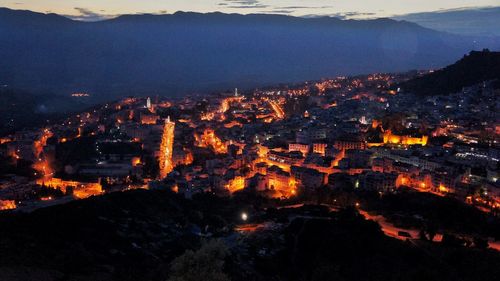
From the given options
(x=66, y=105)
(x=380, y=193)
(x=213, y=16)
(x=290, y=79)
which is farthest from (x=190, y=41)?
(x=380, y=193)

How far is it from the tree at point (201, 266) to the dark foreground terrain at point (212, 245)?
0.18 meters

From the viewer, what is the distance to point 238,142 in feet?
116

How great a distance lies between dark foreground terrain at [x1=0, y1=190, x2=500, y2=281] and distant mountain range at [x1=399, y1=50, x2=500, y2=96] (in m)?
30.3

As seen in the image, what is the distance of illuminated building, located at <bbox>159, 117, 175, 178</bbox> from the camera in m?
31.5

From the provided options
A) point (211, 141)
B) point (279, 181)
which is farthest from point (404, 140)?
point (211, 141)

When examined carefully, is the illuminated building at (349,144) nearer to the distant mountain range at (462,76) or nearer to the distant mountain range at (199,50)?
the distant mountain range at (462,76)

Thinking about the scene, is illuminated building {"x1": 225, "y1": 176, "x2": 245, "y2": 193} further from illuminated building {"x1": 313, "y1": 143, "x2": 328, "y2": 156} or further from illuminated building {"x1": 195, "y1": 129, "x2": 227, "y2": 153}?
illuminated building {"x1": 195, "y1": 129, "x2": 227, "y2": 153}

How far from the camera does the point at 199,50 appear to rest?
495 feet

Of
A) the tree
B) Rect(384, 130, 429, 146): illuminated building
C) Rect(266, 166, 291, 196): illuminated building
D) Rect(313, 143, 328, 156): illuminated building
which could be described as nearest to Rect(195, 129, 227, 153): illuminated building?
Rect(313, 143, 328, 156): illuminated building

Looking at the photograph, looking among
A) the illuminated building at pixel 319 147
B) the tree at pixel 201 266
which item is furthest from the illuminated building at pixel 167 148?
the tree at pixel 201 266

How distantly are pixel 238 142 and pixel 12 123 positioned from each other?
27.8m

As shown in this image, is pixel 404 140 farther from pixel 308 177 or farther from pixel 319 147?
pixel 308 177

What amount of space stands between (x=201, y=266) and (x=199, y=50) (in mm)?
145437

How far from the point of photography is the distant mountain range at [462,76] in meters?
45.6
